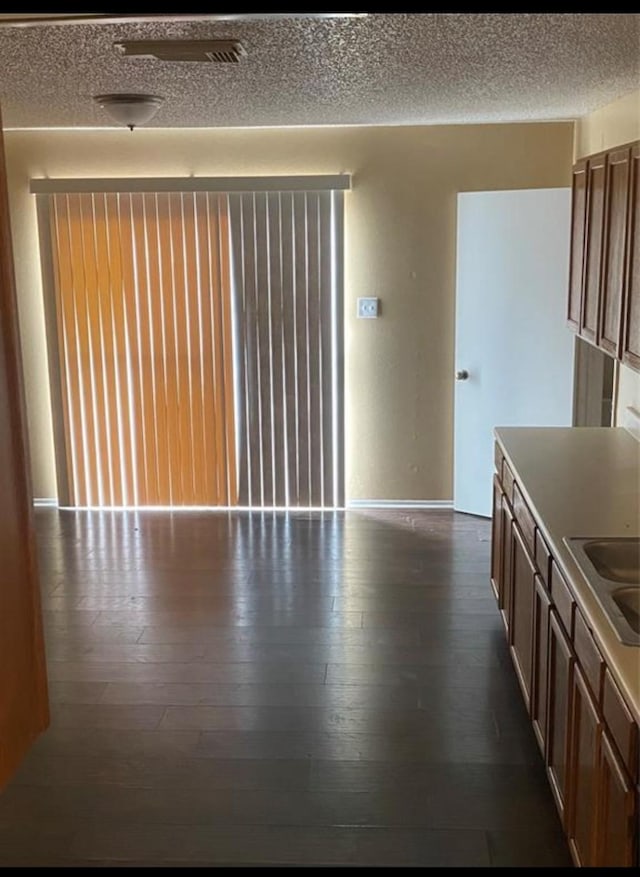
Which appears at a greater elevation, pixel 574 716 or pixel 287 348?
pixel 287 348

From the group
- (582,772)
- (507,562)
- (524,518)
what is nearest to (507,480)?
(507,562)

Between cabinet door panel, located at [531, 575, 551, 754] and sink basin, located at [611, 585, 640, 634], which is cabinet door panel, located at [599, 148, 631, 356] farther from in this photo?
sink basin, located at [611, 585, 640, 634]

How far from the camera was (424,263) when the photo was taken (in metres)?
5.75

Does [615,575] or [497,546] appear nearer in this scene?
[615,575]

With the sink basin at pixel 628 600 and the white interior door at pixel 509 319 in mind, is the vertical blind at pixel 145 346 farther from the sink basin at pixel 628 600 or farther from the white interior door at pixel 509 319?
the sink basin at pixel 628 600

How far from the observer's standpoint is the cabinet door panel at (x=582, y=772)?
217 centimetres

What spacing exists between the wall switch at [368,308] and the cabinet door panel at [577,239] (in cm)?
175

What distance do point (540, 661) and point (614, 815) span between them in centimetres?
96

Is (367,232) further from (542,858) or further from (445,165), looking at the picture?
(542,858)

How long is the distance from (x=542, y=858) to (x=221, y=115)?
386 centimetres

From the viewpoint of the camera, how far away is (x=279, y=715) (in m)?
3.43

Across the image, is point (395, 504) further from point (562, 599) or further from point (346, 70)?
point (562, 599)
